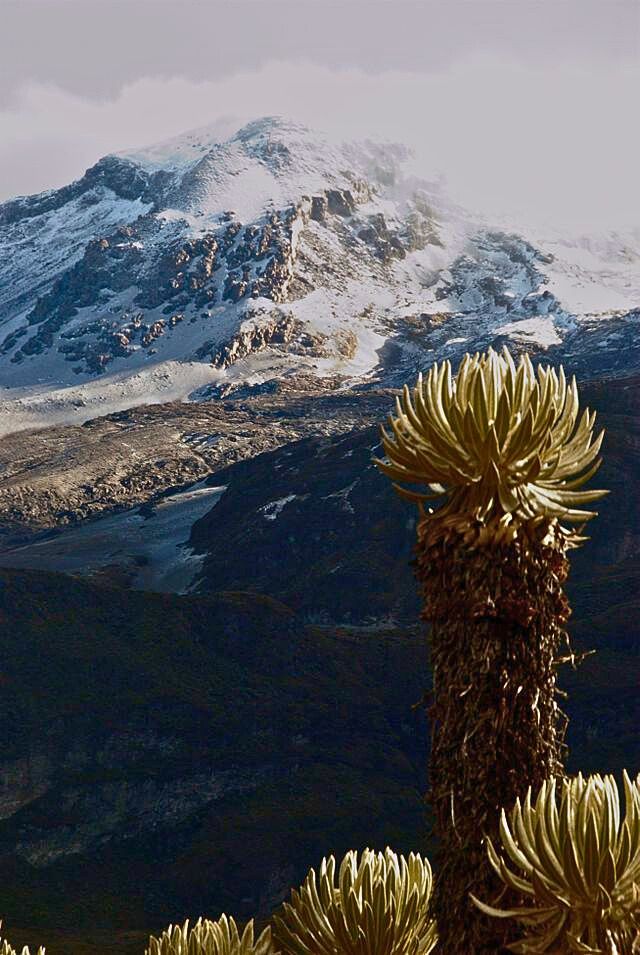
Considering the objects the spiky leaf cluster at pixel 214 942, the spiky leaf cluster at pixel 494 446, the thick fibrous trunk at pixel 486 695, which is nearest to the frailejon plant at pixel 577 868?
the thick fibrous trunk at pixel 486 695

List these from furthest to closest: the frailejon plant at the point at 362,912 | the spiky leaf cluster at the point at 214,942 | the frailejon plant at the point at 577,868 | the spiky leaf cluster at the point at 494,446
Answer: the spiky leaf cluster at the point at 214,942 < the frailejon plant at the point at 362,912 < the spiky leaf cluster at the point at 494,446 < the frailejon plant at the point at 577,868

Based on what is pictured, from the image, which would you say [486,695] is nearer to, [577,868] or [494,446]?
→ [577,868]

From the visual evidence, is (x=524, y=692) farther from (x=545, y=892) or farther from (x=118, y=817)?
(x=118, y=817)

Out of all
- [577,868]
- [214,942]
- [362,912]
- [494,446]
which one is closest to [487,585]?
[494,446]

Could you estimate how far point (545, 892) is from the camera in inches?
244

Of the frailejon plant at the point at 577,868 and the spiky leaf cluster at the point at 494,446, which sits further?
the spiky leaf cluster at the point at 494,446

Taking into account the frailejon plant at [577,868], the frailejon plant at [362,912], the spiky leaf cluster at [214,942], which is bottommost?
the spiky leaf cluster at [214,942]

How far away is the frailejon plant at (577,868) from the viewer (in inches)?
241

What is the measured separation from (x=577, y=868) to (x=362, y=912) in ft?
6.23

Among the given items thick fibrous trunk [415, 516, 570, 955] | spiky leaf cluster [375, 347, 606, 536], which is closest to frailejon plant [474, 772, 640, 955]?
thick fibrous trunk [415, 516, 570, 955]

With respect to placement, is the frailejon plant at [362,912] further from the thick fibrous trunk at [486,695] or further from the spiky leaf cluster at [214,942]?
the thick fibrous trunk at [486,695]

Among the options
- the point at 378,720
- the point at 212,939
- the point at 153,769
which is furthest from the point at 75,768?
the point at 212,939

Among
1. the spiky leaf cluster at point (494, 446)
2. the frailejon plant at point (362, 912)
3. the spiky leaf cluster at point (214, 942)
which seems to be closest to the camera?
the spiky leaf cluster at point (494, 446)

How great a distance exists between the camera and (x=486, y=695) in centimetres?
652
